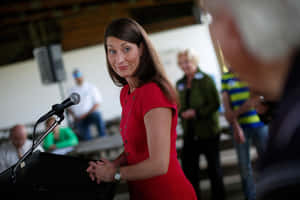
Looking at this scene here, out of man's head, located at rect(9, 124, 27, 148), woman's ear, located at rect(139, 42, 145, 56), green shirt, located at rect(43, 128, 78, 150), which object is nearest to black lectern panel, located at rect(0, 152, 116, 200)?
woman's ear, located at rect(139, 42, 145, 56)

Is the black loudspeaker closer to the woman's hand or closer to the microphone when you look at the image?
the microphone

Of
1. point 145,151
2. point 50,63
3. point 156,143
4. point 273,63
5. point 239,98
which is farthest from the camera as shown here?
point 50,63

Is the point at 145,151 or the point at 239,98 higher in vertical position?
the point at 145,151

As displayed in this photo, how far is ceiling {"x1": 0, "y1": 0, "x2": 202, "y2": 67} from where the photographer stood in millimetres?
7996

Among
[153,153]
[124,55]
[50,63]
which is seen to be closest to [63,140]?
[50,63]

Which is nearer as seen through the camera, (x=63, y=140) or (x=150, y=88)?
(x=150, y=88)

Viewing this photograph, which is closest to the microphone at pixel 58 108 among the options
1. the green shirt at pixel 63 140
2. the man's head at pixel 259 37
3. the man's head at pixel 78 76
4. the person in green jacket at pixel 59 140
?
the man's head at pixel 259 37

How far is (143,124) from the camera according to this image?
1.09 metres

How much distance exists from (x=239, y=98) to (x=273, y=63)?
2404 mm

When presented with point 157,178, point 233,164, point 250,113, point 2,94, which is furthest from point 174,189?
point 2,94

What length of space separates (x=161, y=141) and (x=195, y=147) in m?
2.10

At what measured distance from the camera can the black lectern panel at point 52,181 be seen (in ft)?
3.09

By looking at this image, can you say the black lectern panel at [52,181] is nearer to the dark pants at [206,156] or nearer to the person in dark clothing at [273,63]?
the person in dark clothing at [273,63]

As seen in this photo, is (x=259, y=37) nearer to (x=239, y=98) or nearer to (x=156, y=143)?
(x=156, y=143)
